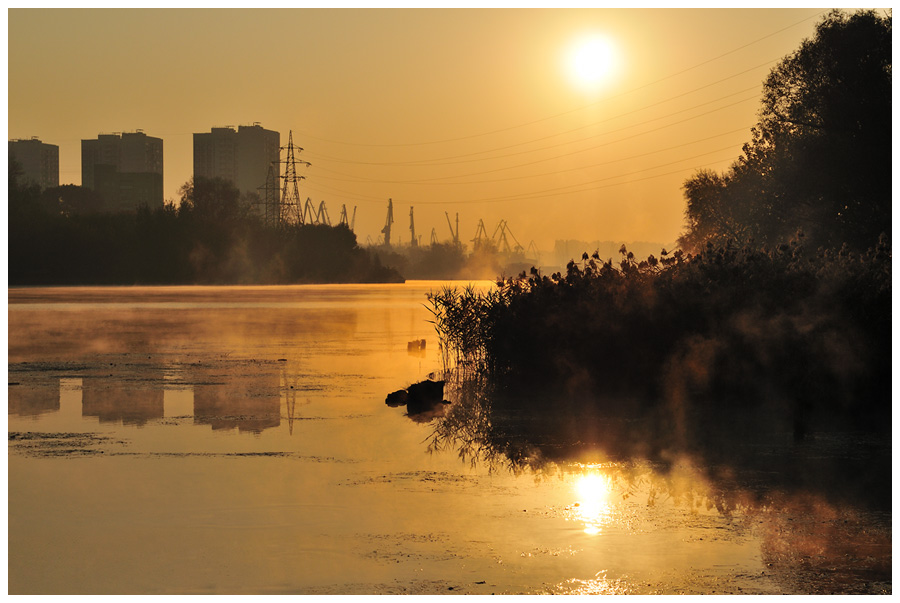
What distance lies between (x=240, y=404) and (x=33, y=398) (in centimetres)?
350

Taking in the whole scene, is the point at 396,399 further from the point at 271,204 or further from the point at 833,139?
the point at 271,204

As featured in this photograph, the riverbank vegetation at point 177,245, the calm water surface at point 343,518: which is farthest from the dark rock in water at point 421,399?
the riverbank vegetation at point 177,245

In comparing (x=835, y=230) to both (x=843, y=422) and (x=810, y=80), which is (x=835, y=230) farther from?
(x=843, y=422)

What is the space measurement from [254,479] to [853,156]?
118ft

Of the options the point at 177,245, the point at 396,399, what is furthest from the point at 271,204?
the point at 396,399

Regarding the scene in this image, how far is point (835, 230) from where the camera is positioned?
43.2m

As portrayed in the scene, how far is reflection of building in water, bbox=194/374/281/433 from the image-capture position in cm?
1583

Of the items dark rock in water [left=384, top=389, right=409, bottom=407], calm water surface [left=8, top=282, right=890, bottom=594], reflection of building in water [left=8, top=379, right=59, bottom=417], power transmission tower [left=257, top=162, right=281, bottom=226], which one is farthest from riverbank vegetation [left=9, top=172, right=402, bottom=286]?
calm water surface [left=8, top=282, right=890, bottom=594]

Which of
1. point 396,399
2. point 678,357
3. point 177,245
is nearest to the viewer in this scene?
point 396,399

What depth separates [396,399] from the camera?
1847cm

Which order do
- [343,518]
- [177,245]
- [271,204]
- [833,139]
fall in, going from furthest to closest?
1. [271,204]
2. [177,245]
3. [833,139]
4. [343,518]

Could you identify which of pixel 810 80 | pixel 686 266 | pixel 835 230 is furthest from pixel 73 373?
pixel 810 80

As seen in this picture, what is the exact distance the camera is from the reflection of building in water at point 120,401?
54.2 ft

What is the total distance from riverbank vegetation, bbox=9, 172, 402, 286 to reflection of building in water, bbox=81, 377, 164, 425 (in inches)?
3493
